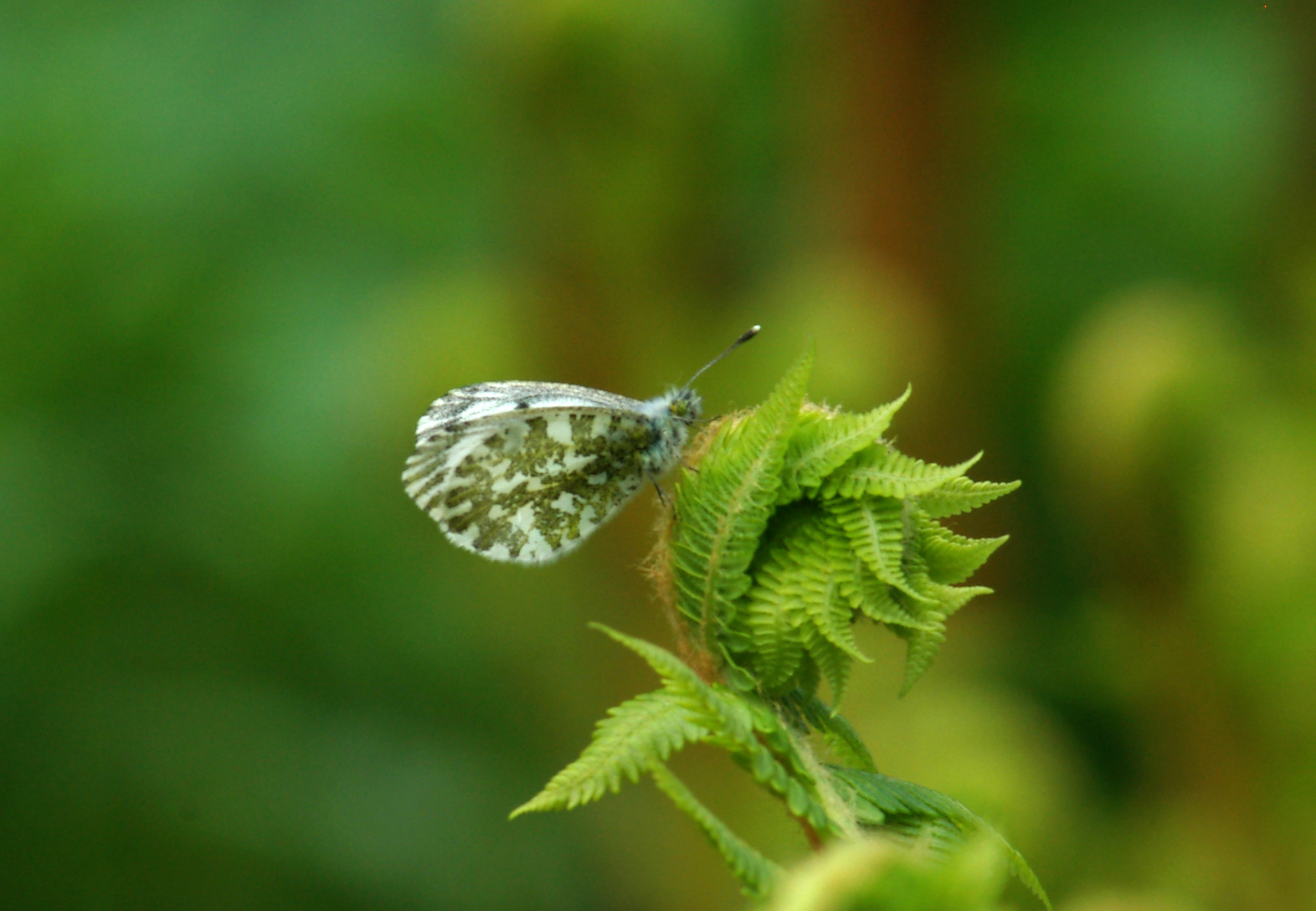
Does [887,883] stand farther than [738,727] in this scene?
No

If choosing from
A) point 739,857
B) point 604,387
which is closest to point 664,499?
point 739,857

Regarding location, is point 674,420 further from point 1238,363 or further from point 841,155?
point 841,155

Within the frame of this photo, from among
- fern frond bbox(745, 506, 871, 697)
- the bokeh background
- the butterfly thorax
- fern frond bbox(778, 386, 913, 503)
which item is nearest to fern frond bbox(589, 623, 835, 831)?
fern frond bbox(745, 506, 871, 697)

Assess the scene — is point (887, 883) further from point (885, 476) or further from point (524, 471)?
point (524, 471)

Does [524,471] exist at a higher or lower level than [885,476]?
higher

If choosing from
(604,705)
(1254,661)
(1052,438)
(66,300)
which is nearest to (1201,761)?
(1254,661)

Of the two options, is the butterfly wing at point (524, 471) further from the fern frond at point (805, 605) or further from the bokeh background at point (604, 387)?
the bokeh background at point (604, 387)

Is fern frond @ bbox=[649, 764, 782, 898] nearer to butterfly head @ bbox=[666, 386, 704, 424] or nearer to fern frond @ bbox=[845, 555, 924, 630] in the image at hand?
fern frond @ bbox=[845, 555, 924, 630]
